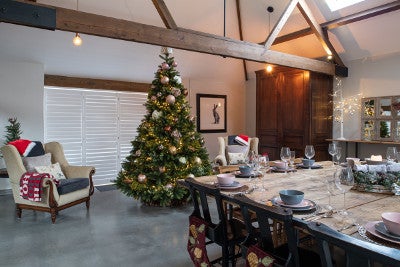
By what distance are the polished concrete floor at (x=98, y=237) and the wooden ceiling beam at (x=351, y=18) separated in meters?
4.01

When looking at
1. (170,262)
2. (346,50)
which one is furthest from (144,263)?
(346,50)

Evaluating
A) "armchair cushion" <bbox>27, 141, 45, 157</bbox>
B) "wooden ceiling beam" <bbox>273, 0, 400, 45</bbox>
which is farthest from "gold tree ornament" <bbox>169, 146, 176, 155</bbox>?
"wooden ceiling beam" <bbox>273, 0, 400, 45</bbox>

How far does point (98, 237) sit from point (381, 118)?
531cm

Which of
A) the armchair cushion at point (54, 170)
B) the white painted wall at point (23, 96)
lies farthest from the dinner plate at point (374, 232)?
the white painted wall at point (23, 96)

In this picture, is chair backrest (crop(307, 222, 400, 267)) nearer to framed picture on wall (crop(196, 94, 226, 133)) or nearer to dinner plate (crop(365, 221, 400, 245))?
dinner plate (crop(365, 221, 400, 245))

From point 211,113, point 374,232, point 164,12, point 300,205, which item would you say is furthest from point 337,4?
point 374,232

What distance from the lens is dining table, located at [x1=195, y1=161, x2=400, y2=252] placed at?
146cm

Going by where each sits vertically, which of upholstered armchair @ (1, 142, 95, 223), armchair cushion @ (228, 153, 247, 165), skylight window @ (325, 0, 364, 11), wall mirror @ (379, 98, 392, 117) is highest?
skylight window @ (325, 0, 364, 11)

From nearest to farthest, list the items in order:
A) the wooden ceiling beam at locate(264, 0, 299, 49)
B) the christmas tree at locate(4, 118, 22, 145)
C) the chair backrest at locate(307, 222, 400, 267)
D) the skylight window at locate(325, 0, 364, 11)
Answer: the chair backrest at locate(307, 222, 400, 267)
the wooden ceiling beam at locate(264, 0, 299, 49)
the skylight window at locate(325, 0, 364, 11)
the christmas tree at locate(4, 118, 22, 145)

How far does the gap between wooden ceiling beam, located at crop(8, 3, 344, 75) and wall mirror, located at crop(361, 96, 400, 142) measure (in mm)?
1592

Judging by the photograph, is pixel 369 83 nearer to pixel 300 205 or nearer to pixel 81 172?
pixel 300 205

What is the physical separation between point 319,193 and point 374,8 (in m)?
4.05

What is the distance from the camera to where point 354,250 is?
3.57 feet

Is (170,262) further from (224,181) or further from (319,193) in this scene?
(319,193)
